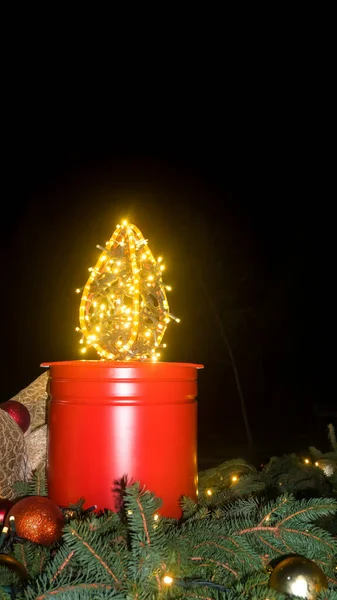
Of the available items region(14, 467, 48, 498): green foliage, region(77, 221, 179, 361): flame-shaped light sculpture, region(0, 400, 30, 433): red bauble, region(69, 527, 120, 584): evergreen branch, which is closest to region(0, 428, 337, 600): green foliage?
region(69, 527, 120, 584): evergreen branch

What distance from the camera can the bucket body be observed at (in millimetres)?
2098

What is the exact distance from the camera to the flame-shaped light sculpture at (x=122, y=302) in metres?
2.42

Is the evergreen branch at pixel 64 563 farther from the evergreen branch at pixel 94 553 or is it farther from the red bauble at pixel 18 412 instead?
the red bauble at pixel 18 412

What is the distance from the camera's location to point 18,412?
2.71m

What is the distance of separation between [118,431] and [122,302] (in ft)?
1.91

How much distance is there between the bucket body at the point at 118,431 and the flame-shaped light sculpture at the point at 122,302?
285 mm

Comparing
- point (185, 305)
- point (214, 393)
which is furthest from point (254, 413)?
point (185, 305)

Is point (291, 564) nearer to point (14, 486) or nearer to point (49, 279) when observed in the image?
point (14, 486)

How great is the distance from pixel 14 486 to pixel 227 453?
24.2 ft

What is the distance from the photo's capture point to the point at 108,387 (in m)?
2.10

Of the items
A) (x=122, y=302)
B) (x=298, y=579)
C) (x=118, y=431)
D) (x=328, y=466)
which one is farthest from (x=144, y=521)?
(x=328, y=466)

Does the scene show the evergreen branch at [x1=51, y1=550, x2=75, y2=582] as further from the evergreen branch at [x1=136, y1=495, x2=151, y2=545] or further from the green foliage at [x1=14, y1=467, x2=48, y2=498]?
the green foliage at [x1=14, y1=467, x2=48, y2=498]

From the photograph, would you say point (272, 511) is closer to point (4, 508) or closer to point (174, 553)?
point (174, 553)

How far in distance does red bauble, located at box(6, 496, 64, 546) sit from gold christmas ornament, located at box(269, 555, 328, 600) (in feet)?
2.37
